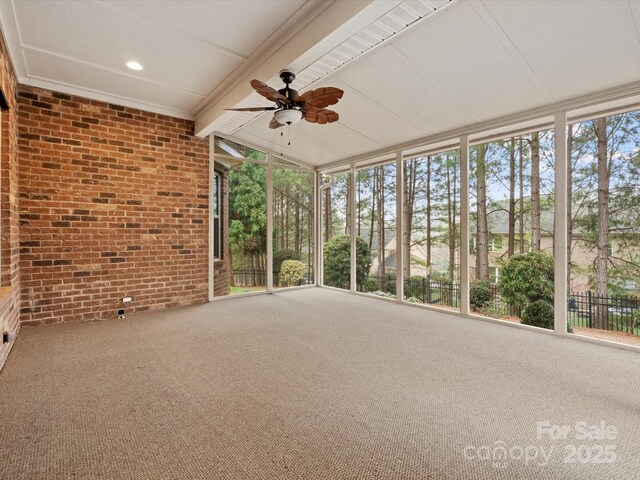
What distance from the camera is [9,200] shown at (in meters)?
3.36

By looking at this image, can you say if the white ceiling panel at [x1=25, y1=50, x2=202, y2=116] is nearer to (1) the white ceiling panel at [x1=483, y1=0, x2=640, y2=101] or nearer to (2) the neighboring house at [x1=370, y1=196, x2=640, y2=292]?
(1) the white ceiling panel at [x1=483, y1=0, x2=640, y2=101]

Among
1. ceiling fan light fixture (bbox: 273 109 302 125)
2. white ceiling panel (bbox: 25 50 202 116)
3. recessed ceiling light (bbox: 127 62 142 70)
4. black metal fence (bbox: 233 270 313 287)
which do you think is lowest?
black metal fence (bbox: 233 270 313 287)

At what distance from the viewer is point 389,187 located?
6.56 meters

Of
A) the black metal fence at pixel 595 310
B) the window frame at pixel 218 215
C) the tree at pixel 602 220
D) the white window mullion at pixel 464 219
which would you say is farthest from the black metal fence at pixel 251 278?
the tree at pixel 602 220

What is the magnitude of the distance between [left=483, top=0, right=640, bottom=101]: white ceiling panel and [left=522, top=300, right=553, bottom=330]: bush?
8.78 ft

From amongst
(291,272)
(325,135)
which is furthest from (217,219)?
(325,135)

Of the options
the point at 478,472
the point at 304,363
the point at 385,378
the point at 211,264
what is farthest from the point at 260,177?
the point at 478,472

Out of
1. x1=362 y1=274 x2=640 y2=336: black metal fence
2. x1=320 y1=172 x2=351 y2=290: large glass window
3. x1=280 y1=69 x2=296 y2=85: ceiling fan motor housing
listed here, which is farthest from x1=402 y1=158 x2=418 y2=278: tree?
x1=280 y1=69 x2=296 y2=85: ceiling fan motor housing

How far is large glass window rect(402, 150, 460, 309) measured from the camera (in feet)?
17.5

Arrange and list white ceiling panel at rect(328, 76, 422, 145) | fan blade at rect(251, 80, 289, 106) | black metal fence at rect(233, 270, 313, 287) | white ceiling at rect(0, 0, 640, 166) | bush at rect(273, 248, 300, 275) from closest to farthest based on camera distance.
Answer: white ceiling at rect(0, 0, 640, 166)
fan blade at rect(251, 80, 289, 106)
white ceiling panel at rect(328, 76, 422, 145)
black metal fence at rect(233, 270, 313, 287)
bush at rect(273, 248, 300, 275)

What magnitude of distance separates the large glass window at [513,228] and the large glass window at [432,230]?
346 millimetres

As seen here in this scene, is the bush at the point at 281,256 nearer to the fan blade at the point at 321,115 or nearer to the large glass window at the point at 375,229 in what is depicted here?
the large glass window at the point at 375,229

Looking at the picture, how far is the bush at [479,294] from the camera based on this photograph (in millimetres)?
4746

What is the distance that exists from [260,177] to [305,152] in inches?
42.1
